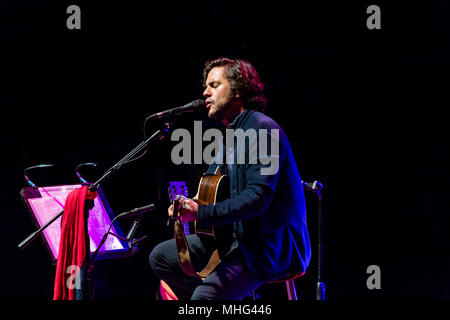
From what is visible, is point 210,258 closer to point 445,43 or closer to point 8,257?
point 8,257

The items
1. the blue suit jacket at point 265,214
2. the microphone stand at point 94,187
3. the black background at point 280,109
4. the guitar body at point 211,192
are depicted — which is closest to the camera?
the blue suit jacket at point 265,214

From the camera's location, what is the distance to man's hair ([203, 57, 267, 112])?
274 centimetres

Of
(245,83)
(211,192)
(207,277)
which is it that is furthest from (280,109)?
(207,277)

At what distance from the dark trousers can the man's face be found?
739mm

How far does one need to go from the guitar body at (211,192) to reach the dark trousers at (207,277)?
0.09 m

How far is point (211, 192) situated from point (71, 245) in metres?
0.84

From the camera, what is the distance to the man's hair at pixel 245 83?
2.74 meters

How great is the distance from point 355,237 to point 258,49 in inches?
78.7

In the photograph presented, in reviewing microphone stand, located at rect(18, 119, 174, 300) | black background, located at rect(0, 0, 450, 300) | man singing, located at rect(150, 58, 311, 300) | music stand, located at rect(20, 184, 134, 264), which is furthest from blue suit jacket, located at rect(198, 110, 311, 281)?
black background, located at rect(0, 0, 450, 300)

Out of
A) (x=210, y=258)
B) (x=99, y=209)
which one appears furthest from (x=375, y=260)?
(x=99, y=209)

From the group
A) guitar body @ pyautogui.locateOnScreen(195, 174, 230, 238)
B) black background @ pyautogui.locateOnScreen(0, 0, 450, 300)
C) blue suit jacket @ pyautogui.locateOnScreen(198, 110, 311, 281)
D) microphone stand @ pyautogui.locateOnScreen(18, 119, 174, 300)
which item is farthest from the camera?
black background @ pyautogui.locateOnScreen(0, 0, 450, 300)

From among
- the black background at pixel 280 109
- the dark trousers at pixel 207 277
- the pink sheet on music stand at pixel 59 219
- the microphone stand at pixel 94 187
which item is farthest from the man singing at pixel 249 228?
the black background at pixel 280 109

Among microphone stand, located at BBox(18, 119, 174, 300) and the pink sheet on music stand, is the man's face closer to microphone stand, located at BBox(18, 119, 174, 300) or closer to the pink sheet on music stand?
microphone stand, located at BBox(18, 119, 174, 300)

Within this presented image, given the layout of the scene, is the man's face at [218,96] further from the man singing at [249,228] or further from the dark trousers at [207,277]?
the dark trousers at [207,277]
